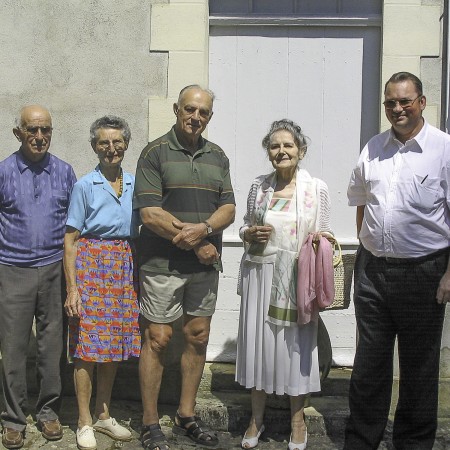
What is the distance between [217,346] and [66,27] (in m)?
2.56

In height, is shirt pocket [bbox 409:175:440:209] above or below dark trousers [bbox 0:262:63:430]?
above

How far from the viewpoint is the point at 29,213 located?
15.3 feet

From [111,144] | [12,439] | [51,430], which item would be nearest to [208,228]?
[111,144]

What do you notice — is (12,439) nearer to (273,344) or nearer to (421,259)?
(273,344)

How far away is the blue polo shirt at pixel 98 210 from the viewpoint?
15.2 ft

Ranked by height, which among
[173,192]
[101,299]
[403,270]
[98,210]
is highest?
[173,192]

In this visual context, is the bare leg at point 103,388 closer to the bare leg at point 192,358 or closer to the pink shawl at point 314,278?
the bare leg at point 192,358

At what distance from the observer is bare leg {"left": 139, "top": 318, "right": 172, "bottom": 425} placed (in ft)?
15.2

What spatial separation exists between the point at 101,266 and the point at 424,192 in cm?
193

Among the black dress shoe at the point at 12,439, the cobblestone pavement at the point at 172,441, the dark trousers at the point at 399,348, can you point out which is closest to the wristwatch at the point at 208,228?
the dark trousers at the point at 399,348

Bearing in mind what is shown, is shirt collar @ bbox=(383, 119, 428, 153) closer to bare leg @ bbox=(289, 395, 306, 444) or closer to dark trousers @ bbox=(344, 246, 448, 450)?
dark trousers @ bbox=(344, 246, 448, 450)

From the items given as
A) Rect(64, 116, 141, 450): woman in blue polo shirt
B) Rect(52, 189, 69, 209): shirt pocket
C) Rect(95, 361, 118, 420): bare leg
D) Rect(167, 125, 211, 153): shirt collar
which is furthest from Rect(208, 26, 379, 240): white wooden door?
Rect(95, 361, 118, 420): bare leg

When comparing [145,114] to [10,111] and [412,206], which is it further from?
Result: [412,206]

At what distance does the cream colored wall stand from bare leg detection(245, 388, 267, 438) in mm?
1964
